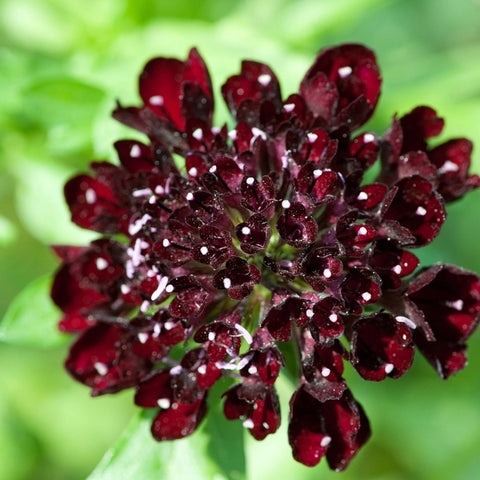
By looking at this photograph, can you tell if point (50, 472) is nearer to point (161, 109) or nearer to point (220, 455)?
point (220, 455)

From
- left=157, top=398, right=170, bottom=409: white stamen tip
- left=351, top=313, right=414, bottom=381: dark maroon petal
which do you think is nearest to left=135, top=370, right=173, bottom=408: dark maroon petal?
left=157, top=398, right=170, bottom=409: white stamen tip

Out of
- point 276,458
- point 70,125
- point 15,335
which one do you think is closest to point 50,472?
point 276,458

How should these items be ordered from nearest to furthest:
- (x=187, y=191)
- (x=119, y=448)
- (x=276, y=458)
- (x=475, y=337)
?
1. (x=187, y=191)
2. (x=119, y=448)
3. (x=276, y=458)
4. (x=475, y=337)

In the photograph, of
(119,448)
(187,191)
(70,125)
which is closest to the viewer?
(187,191)

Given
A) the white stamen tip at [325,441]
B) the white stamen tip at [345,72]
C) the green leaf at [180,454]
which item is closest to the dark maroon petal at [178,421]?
the green leaf at [180,454]

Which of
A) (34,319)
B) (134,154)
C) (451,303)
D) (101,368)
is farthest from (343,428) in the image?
(34,319)

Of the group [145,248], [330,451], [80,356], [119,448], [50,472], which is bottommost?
[50,472]
